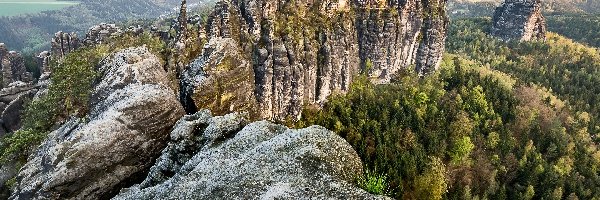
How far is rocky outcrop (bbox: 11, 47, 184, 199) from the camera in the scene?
29.8m

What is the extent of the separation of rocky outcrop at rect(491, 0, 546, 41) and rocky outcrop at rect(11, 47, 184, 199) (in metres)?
171

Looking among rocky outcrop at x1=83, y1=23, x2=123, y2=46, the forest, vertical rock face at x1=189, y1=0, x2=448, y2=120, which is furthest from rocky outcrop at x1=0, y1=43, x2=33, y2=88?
the forest

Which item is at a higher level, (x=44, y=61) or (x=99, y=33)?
(x=99, y=33)

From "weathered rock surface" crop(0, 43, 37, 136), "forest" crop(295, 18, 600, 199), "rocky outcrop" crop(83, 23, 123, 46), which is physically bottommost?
"forest" crop(295, 18, 600, 199)

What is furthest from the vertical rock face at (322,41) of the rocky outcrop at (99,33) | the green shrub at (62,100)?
the rocky outcrop at (99,33)

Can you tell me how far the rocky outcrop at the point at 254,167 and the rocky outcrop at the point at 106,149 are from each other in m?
3.83

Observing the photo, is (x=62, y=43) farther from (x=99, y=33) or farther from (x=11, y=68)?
(x=11, y=68)

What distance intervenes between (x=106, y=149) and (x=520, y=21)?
182 metres

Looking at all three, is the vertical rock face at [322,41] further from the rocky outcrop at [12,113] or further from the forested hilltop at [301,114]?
the rocky outcrop at [12,113]

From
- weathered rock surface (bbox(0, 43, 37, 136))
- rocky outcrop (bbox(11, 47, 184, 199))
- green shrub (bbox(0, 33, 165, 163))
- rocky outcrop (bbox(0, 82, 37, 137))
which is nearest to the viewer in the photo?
rocky outcrop (bbox(11, 47, 184, 199))

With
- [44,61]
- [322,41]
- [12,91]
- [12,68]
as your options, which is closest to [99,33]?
[12,91]

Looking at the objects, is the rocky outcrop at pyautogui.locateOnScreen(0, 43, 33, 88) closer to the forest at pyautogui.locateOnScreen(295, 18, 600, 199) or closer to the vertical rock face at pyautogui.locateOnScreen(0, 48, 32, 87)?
the vertical rock face at pyautogui.locateOnScreen(0, 48, 32, 87)

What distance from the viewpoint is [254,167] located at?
77.4ft

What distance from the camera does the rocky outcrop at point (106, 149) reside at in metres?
29.8
